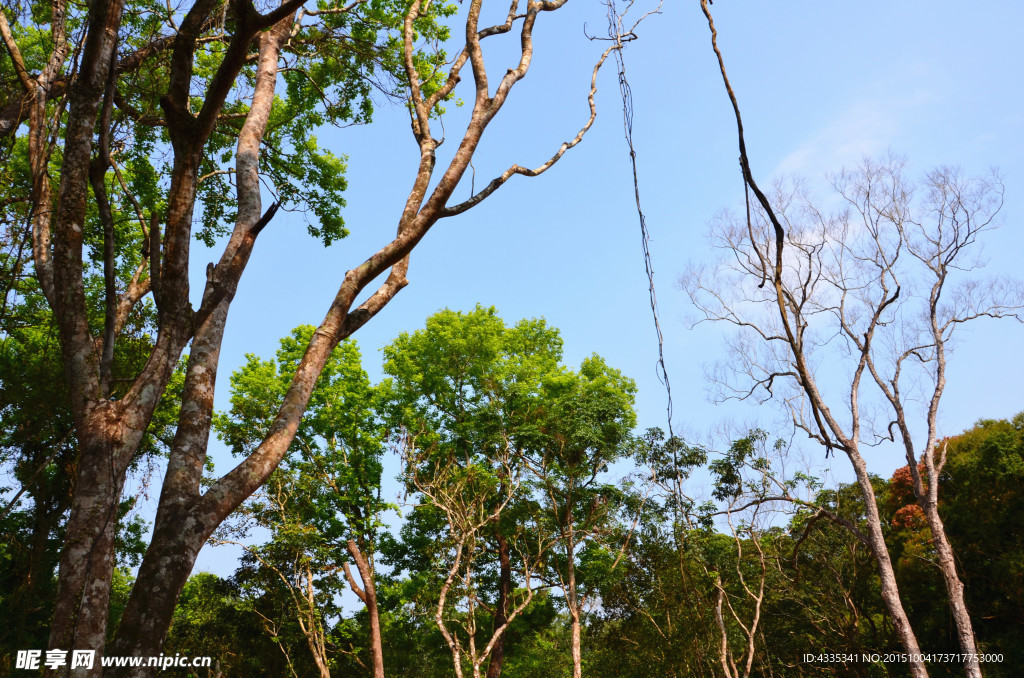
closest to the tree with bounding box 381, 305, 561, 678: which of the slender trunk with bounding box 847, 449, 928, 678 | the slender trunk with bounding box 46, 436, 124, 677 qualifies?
the slender trunk with bounding box 847, 449, 928, 678

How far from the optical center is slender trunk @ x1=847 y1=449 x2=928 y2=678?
12711 mm

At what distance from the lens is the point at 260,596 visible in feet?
52.2

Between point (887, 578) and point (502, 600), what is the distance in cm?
906

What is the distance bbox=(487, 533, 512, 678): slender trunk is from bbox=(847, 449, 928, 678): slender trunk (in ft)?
27.3

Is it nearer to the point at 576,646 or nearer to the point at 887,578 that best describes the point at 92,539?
the point at 576,646

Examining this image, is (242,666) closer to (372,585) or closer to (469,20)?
(372,585)

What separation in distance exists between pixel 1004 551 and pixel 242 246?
58.6ft

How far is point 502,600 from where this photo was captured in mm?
17500

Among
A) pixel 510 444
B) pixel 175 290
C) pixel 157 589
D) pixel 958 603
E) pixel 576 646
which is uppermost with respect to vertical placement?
pixel 510 444

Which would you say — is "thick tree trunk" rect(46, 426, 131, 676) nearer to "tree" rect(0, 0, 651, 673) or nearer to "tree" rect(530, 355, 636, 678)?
"tree" rect(0, 0, 651, 673)

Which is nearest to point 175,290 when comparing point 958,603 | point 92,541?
point 92,541

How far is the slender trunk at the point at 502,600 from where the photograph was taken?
16.6 metres

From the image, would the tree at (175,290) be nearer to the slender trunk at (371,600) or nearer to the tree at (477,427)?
the tree at (477,427)

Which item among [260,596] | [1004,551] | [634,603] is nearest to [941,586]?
[1004,551]
